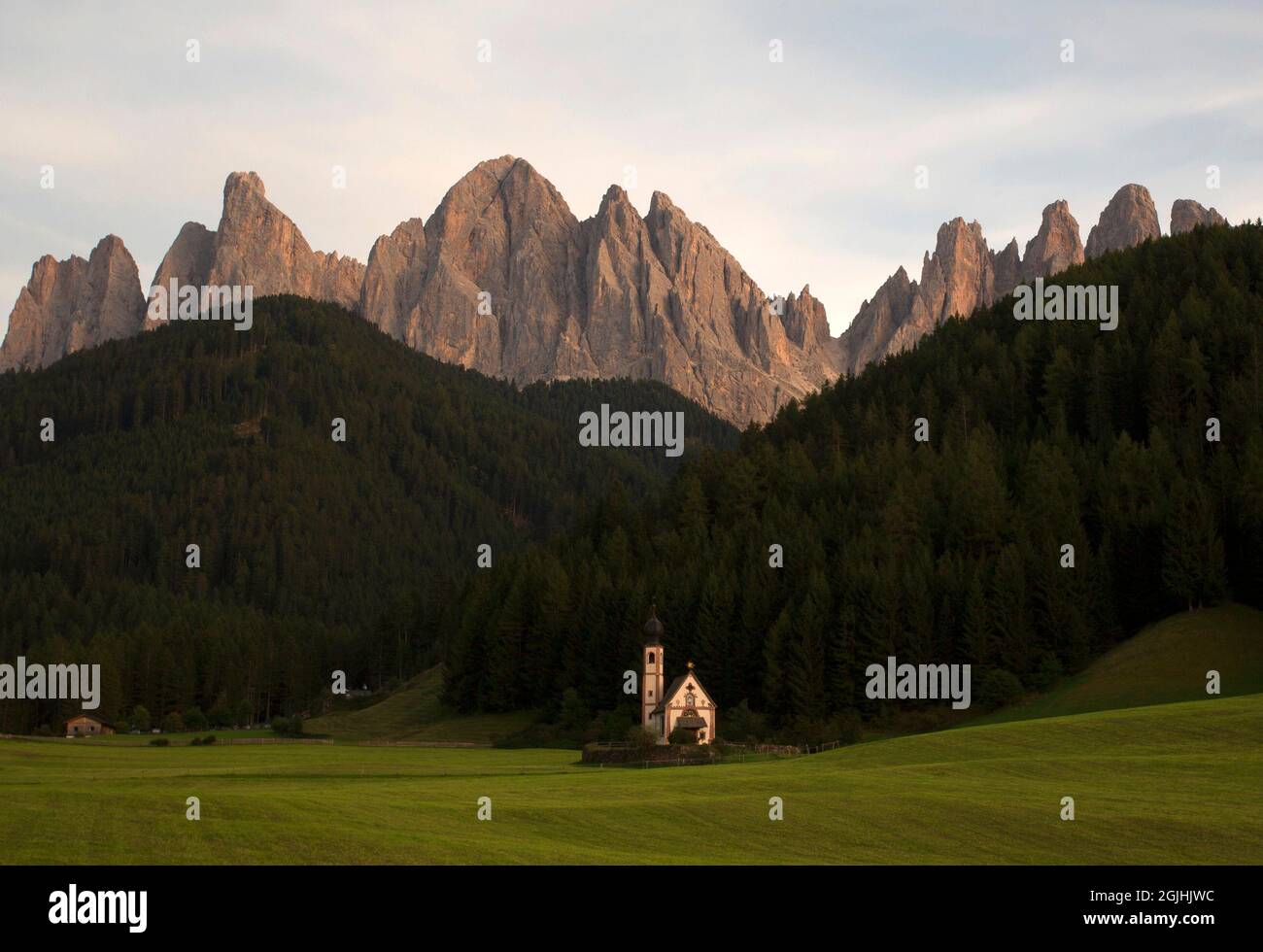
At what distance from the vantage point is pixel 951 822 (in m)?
42.6

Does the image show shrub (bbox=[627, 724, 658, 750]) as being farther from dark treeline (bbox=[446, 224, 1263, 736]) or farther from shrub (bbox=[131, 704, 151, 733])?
shrub (bbox=[131, 704, 151, 733])

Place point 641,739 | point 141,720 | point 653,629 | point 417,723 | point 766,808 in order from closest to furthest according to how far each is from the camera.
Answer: point 766,808, point 641,739, point 653,629, point 417,723, point 141,720

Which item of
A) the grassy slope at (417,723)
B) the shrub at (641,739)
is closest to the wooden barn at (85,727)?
the grassy slope at (417,723)

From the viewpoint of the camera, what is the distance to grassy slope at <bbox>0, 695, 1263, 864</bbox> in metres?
33.9

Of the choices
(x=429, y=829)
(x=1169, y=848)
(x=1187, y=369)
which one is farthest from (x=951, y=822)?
(x=1187, y=369)

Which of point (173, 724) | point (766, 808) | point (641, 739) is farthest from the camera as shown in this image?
point (173, 724)

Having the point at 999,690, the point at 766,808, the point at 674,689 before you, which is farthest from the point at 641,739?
the point at 766,808

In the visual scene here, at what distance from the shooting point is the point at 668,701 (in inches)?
3821

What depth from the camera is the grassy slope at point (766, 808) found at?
33938 mm

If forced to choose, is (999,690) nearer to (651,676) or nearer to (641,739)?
(651,676)

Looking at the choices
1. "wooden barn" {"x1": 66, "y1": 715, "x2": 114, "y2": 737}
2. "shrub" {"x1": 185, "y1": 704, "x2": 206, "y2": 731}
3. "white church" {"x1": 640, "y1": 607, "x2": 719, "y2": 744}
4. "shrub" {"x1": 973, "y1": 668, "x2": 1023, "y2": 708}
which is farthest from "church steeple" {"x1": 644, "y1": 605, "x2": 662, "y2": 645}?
"wooden barn" {"x1": 66, "y1": 715, "x2": 114, "y2": 737}

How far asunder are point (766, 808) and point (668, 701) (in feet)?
172
